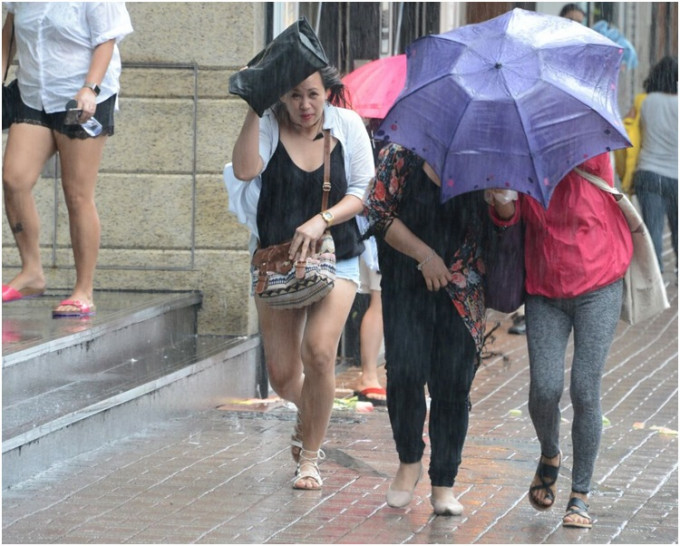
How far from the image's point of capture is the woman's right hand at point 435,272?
5.84 metres

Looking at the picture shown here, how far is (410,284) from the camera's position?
5988 mm

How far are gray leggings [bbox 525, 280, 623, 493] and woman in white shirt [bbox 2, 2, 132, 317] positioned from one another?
3228mm

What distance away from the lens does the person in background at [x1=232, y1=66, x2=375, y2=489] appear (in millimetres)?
6375

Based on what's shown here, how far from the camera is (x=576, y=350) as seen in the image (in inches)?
234

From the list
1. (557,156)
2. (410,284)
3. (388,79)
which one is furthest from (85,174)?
(557,156)

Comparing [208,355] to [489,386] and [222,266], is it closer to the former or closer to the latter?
[222,266]

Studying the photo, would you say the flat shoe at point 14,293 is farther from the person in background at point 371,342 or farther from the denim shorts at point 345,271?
the denim shorts at point 345,271

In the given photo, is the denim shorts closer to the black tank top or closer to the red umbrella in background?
the black tank top

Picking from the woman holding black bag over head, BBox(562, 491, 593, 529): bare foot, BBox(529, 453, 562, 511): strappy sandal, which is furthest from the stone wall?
BBox(562, 491, 593, 529): bare foot

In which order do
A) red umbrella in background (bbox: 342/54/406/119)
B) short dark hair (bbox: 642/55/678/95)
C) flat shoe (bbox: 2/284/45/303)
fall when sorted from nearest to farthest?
flat shoe (bbox: 2/284/45/303)
red umbrella in background (bbox: 342/54/406/119)
short dark hair (bbox: 642/55/678/95)

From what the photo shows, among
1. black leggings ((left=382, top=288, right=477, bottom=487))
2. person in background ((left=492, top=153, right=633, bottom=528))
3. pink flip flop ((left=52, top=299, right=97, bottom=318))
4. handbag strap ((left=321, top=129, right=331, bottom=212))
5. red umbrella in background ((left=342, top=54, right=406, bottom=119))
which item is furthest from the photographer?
red umbrella in background ((left=342, top=54, right=406, bottom=119))

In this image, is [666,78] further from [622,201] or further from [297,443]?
[622,201]

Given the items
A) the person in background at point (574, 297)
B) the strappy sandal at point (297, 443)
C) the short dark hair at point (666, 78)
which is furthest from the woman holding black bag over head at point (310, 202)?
the short dark hair at point (666, 78)

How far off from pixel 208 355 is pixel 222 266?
38.2 inches
